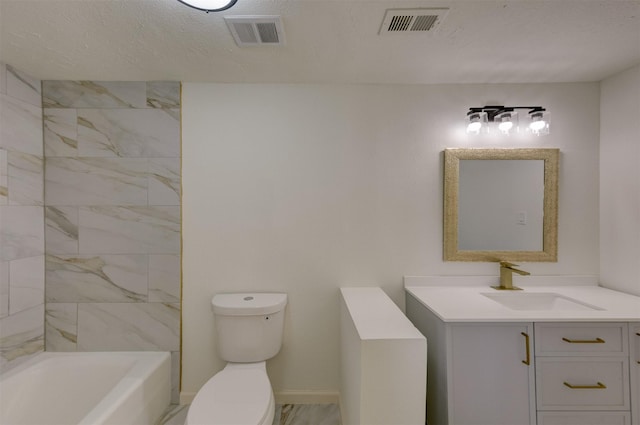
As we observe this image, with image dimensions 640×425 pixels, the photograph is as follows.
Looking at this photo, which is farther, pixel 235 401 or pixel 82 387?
pixel 82 387

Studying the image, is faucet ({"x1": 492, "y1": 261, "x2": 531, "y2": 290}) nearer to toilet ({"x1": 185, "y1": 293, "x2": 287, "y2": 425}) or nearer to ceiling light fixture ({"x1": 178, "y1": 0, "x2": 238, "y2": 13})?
toilet ({"x1": 185, "y1": 293, "x2": 287, "y2": 425})

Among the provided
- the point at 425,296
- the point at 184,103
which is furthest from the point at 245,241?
the point at 425,296

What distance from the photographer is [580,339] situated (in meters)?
1.46

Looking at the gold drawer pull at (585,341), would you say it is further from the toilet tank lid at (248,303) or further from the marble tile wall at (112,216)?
the marble tile wall at (112,216)

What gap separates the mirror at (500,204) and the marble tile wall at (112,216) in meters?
1.87

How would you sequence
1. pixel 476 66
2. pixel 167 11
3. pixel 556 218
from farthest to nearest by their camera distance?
pixel 556 218
pixel 476 66
pixel 167 11

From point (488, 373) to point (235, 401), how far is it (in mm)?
1238

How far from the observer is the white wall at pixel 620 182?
1.80 metres

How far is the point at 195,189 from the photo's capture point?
201cm

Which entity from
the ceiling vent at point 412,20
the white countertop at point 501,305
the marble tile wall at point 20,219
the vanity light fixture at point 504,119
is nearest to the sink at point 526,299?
the white countertop at point 501,305

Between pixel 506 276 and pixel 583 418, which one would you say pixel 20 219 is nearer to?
pixel 506 276

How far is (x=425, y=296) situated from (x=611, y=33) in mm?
1624

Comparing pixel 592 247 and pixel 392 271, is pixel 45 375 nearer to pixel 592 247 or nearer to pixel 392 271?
pixel 392 271

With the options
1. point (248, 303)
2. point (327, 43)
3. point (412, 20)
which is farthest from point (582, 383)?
point (327, 43)
